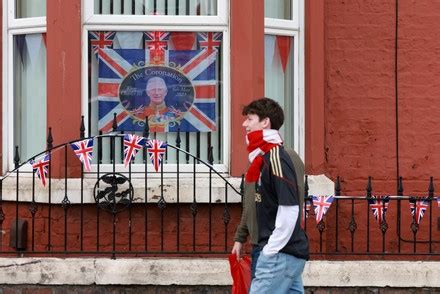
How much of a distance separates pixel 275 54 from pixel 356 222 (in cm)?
157

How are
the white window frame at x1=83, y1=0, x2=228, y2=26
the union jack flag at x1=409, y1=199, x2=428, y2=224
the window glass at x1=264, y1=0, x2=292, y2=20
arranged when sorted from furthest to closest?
the window glass at x1=264, y1=0, x2=292, y2=20
the union jack flag at x1=409, y1=199, x2=428, y2=224
the white window frame at x1=83, y1=0, x2=228, y2=26

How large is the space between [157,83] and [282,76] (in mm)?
1124

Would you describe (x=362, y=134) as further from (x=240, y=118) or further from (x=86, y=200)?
(x=86, y=200)

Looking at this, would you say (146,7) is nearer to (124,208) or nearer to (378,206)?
(124,208)

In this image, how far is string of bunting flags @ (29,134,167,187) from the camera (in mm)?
9594

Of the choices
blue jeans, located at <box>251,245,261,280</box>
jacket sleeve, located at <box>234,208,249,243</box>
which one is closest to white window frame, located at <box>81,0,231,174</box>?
jacket sleeve, located at <box>234,208,249,243</box>

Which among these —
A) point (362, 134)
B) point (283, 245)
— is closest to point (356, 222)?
point (362, 134)

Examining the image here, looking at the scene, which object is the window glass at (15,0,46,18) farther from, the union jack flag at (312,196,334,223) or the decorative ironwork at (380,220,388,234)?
the decorative ironwork at (380,220,388,234)

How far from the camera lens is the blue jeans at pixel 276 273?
24.1 feet

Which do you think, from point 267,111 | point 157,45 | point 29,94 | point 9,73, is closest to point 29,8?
point 9,73

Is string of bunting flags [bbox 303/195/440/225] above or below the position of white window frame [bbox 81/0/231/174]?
below

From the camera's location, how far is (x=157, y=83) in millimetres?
10008

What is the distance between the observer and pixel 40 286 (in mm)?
9625

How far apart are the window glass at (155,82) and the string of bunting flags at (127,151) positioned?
0.35m
